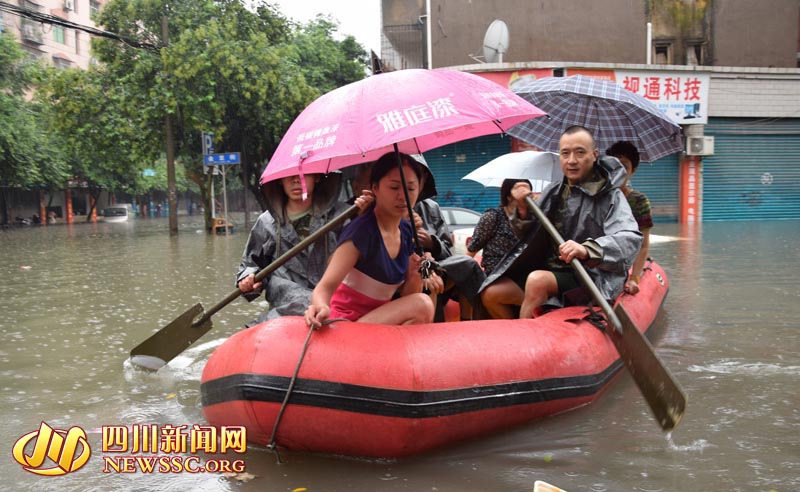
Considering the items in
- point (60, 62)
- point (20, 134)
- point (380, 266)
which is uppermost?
point (60, 62)

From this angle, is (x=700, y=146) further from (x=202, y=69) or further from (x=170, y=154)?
(x=170, y=154)

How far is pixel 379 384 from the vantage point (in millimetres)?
2977

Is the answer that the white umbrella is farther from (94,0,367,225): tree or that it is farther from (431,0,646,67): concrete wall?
(94,0,367,225): tree

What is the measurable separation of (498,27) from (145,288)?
11613mm

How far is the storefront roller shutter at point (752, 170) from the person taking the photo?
18.9 metres

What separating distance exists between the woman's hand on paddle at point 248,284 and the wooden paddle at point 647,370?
179cm

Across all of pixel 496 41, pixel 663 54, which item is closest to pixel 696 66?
pixel 663 54

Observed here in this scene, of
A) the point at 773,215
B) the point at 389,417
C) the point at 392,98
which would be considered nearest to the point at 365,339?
the point at 389,417

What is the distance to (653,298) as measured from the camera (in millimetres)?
5539

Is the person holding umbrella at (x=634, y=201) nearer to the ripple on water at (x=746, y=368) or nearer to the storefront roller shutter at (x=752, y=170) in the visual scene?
the ripple on water at (x=746, y=368)

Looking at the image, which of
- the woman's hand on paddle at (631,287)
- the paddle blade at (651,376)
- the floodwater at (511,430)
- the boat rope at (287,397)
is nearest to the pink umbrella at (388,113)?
the boat rope at (287,397)

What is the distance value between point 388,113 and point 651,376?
5.62 feet

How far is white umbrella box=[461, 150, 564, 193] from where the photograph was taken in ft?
18.7

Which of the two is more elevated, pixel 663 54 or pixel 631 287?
pixel 663 54
